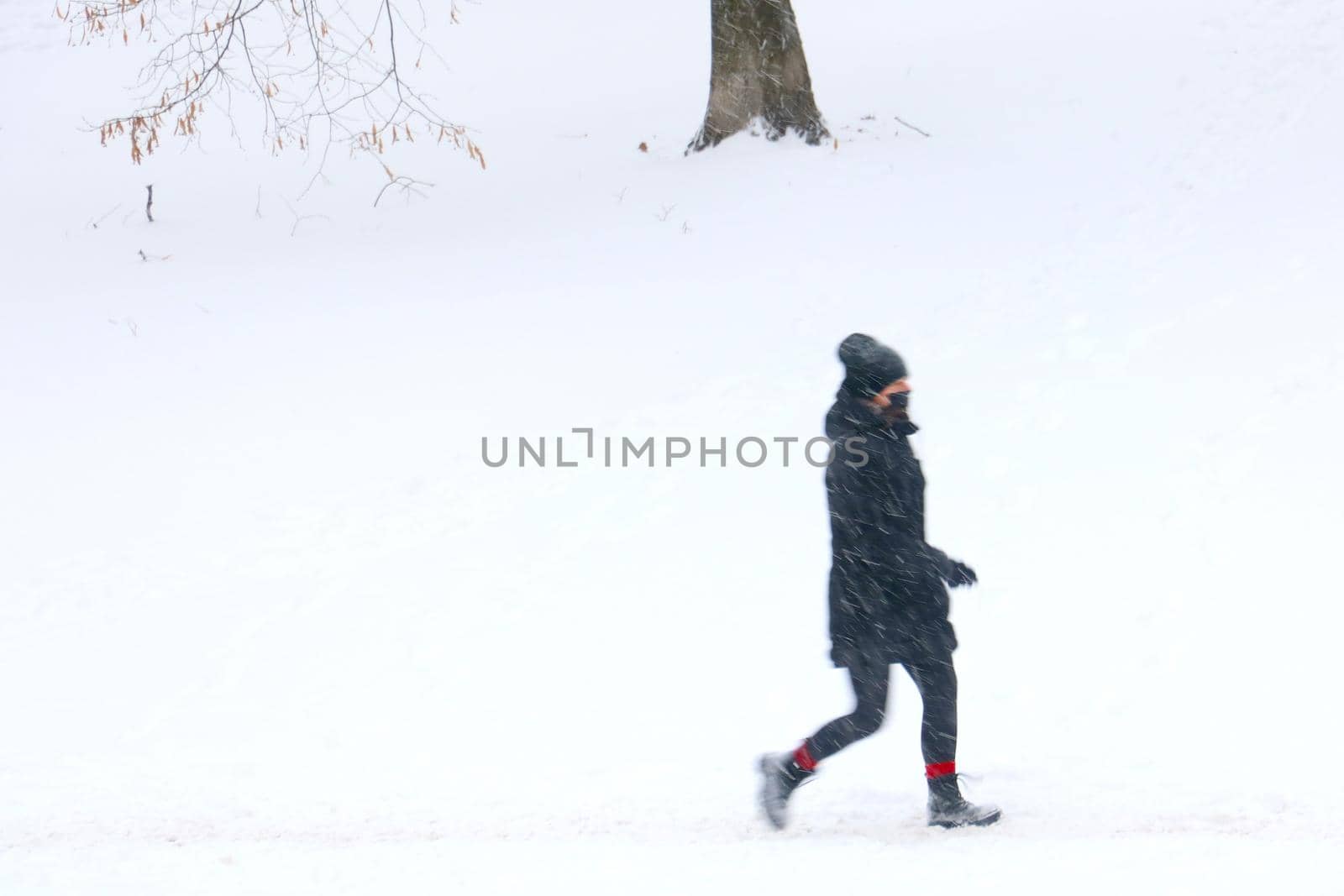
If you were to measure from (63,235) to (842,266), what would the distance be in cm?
675

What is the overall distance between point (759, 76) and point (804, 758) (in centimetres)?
808

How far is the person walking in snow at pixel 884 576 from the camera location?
12.9 feet

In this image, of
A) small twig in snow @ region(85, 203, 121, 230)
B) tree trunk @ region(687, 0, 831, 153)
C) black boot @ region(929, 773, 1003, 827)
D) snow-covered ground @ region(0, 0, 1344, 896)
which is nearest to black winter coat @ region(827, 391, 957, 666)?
black boot @ region(929, 773, 1003, 827)

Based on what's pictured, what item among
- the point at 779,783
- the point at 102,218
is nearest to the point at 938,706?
the point at 779,783

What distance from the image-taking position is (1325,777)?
14.3 ft

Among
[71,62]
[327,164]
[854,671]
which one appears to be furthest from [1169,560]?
[71,62]

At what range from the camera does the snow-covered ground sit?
14.7 ft

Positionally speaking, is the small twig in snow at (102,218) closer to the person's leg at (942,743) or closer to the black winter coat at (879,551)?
the black winter coat at (879,551)

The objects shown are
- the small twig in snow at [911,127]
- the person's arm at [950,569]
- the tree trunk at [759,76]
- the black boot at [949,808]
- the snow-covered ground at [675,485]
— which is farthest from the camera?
the small twig in snow at [911,127]

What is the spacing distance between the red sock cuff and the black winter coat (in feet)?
1.14

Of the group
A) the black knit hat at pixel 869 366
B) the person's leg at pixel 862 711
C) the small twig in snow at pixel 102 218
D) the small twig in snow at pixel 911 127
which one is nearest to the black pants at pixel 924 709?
the person's leg at pixel 862 711

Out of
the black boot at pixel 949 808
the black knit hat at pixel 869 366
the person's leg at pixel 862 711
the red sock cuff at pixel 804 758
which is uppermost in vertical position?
the black knit hat at pixel 869 366

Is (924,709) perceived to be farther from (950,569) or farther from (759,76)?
(759,76)

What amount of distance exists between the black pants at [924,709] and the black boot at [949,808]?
8 centimetres
